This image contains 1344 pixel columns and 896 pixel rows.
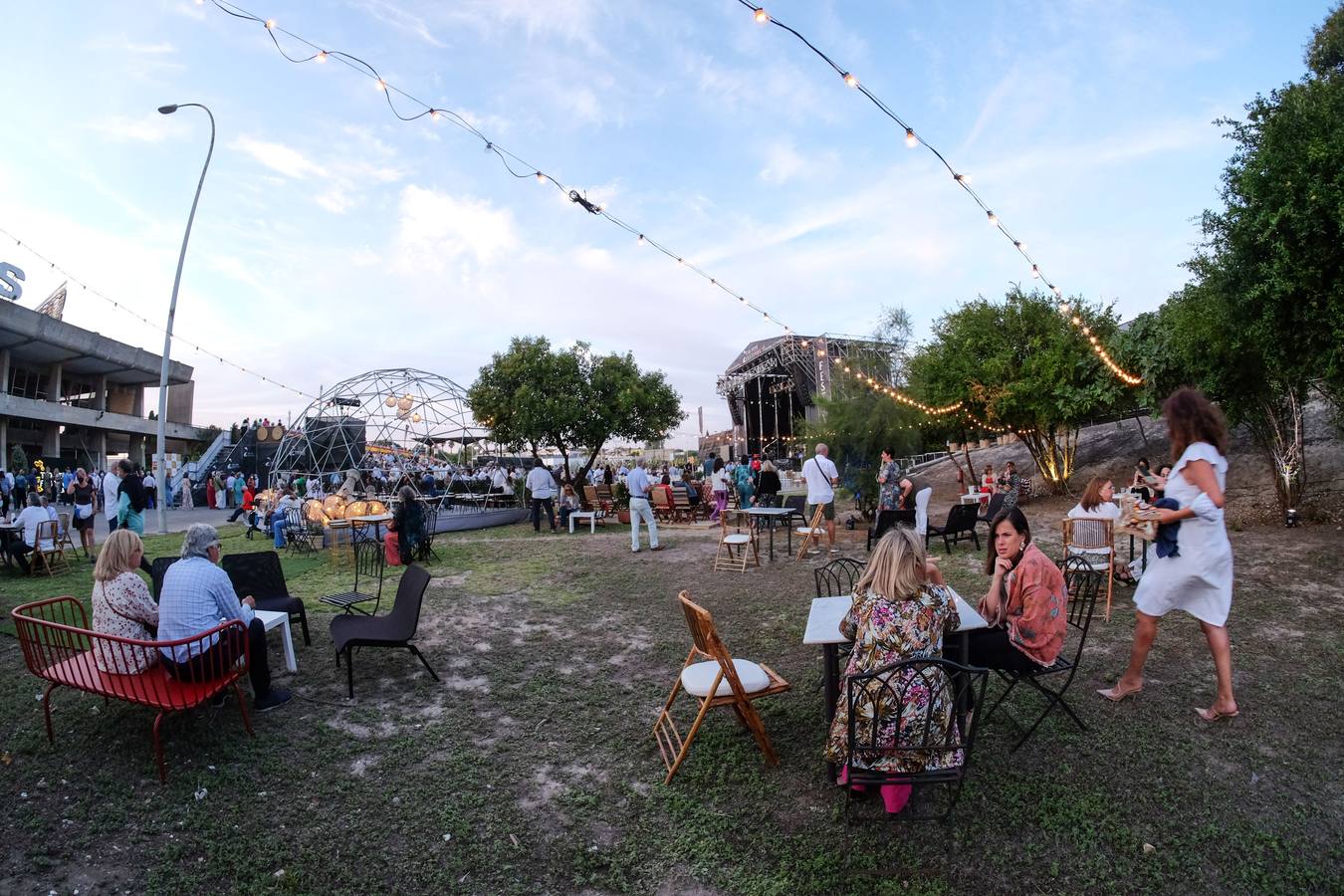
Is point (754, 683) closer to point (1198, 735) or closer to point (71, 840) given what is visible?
point (1198, 735)

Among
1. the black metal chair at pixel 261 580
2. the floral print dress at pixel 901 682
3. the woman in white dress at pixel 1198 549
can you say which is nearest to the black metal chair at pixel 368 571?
the black metal chair at pixel 261 580

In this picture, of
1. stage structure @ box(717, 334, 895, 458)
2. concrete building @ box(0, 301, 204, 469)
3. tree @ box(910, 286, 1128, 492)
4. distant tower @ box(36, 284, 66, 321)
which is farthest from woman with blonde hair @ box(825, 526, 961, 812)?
distant tower @ box(36, 284, 66, 321)

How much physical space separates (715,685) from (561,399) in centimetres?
1403

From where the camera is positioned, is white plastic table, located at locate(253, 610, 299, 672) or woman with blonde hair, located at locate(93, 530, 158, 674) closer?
woman with blonde hair, located at locate(93, 530, 158, 674)

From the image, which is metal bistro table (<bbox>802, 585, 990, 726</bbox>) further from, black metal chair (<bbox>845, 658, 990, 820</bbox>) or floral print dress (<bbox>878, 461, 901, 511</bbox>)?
floral print dress (<bbox>878, 461, 901, 511</bbox>)

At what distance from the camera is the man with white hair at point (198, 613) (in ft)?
12.2

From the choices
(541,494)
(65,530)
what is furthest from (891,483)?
(65,530)

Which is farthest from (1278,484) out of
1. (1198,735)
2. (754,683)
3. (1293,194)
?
(754,683)

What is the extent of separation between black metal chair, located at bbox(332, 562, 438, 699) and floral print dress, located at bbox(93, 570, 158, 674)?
3.66 feet

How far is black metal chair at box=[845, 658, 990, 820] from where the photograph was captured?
2635 mm

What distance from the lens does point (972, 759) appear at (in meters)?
3.45

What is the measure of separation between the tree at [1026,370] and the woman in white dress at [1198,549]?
11.8 m

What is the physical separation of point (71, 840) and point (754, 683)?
3.22 m

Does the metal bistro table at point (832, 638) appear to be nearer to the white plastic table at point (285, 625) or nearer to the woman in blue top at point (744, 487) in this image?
the white plastic table at point (285, 625)
